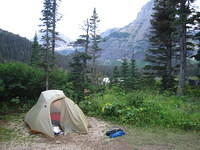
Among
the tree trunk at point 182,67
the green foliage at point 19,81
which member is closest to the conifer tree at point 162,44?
the tree trunk at point 182,67

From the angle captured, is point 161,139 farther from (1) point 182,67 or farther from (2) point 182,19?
(2) point 182,19

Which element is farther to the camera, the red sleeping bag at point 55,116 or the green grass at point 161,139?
the red sleeping bag at point 55,116

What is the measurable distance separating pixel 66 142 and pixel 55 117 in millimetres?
1604

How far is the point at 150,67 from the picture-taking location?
13.9 metres

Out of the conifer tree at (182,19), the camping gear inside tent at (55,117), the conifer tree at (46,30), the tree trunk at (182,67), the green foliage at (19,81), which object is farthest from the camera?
the tree trunk at (182,67)

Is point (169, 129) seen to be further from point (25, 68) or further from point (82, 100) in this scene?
point (25, 68)

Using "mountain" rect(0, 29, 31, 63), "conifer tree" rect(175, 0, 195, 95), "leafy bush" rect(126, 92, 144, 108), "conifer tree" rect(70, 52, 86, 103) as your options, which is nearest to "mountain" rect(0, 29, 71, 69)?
"mountain" rect(0, 29, 31, 63)

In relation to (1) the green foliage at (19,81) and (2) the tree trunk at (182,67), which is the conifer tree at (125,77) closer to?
(2) the tree trunk at (182,67)

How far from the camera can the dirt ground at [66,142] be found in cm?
455

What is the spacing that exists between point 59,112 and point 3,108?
3.87m

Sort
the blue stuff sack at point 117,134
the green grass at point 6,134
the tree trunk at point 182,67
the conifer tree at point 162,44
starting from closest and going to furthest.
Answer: the green grass at point 6,134, the blue stuff sack at point 117,134, the tree trunk at point 182,67, the conifer tree at point 162,44

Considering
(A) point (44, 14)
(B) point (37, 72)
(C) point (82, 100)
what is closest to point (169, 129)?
(C) point (82, 100)

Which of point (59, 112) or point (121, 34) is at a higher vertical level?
point (121, 34)

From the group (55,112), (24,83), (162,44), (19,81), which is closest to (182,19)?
(162,44)
